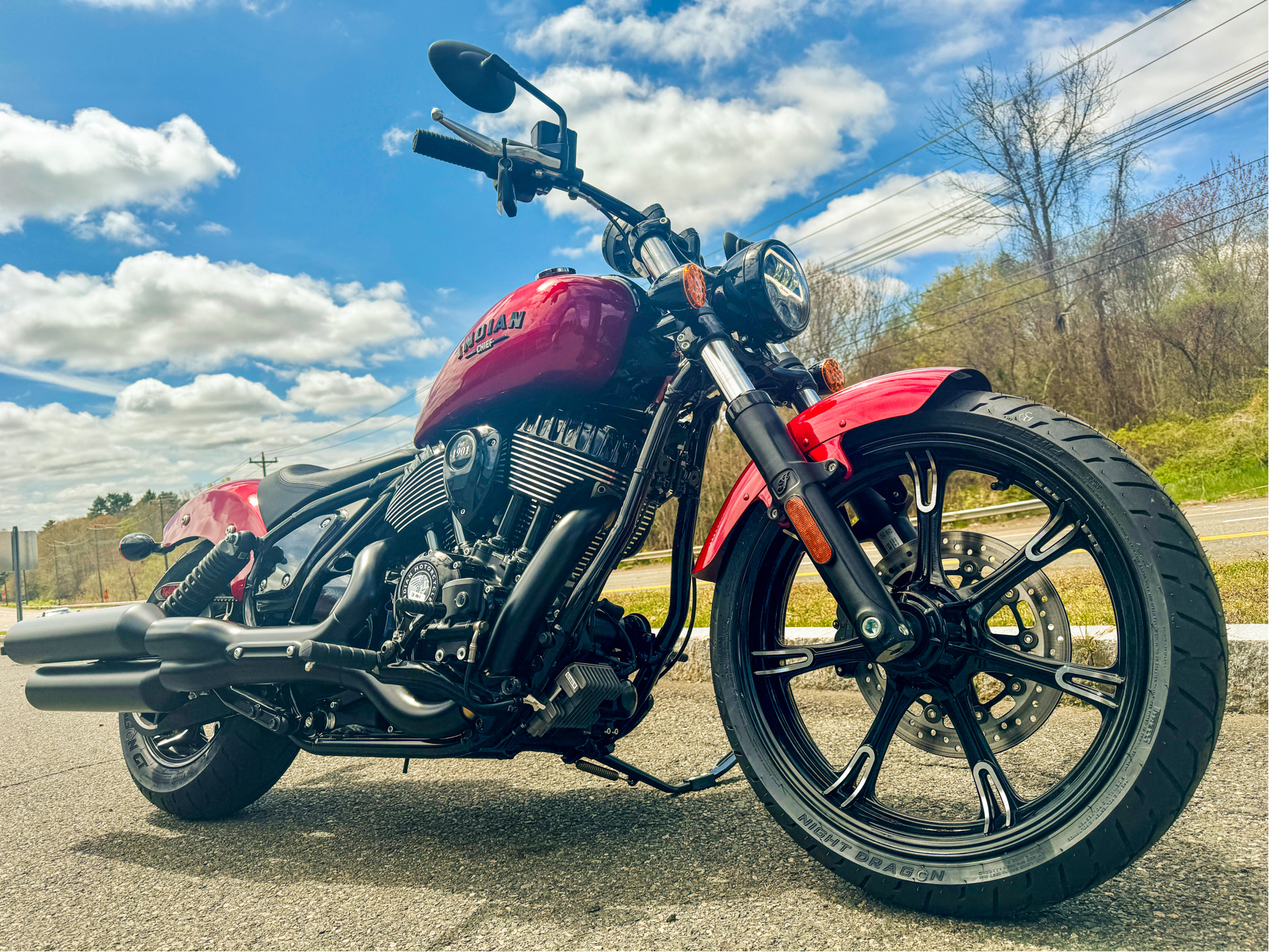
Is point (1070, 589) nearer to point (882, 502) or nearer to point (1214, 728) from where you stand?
point (882, 502)

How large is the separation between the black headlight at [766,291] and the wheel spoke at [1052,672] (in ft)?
3.22

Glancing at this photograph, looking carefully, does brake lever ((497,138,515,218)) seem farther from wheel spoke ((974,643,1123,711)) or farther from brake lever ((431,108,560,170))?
wheel spoke ((974,643,1123,711))

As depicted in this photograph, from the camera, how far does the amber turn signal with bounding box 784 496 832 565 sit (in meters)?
1.81

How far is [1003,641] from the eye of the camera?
6.42 feet

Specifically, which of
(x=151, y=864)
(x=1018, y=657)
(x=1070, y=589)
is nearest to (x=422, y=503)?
(x=151, y=864)

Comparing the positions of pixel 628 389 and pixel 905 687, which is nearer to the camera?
pixel 905 687

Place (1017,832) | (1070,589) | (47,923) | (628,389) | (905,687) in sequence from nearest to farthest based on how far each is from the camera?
(1017,832)
(905,687)
(47,923)
(628,389)
(1070,589)

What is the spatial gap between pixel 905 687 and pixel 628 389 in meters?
1.08

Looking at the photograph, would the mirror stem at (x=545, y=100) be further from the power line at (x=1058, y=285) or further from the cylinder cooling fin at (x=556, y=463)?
the power line at (x=1058, y=285)

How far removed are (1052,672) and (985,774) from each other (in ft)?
0.84

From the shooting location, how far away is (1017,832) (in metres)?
1.59

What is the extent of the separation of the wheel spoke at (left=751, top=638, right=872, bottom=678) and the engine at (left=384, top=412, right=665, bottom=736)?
0.43 m

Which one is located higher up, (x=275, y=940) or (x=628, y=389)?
(x=628, y=389)

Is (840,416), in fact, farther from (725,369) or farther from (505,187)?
(505,187)
